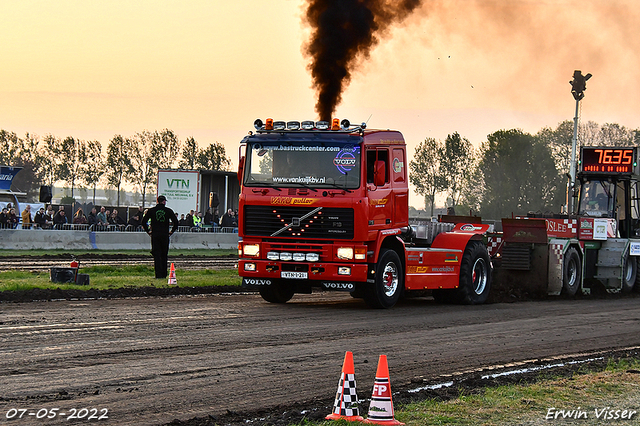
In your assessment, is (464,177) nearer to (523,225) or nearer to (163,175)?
(163,175)

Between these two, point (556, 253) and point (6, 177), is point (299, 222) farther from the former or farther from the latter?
point (6, 177)

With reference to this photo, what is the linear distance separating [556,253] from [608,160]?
4.34 meters

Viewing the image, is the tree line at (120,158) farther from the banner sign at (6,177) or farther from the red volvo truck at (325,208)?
the red volvo truck at (325,208)

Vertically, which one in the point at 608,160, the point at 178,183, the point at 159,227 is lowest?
the point at 159,227

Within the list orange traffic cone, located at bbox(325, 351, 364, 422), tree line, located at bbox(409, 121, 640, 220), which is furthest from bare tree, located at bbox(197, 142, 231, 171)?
orange traffic cone, located at bbox(325, 351, 364, 422)

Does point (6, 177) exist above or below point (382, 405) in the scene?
above

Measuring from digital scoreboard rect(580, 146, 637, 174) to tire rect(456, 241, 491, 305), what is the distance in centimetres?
645

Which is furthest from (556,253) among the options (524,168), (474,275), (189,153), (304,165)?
(524,168)

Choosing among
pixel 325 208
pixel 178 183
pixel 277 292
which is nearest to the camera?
pixel 325 208

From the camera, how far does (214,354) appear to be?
30.2ft

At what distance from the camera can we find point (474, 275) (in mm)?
17234

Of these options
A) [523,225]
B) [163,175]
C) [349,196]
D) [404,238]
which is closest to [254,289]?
[404,238]

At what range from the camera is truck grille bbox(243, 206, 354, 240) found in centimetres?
1390

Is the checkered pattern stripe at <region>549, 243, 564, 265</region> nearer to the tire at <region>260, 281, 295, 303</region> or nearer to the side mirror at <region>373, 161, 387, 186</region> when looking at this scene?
the side mirror at <region>373, 161, 387, 186</region>
